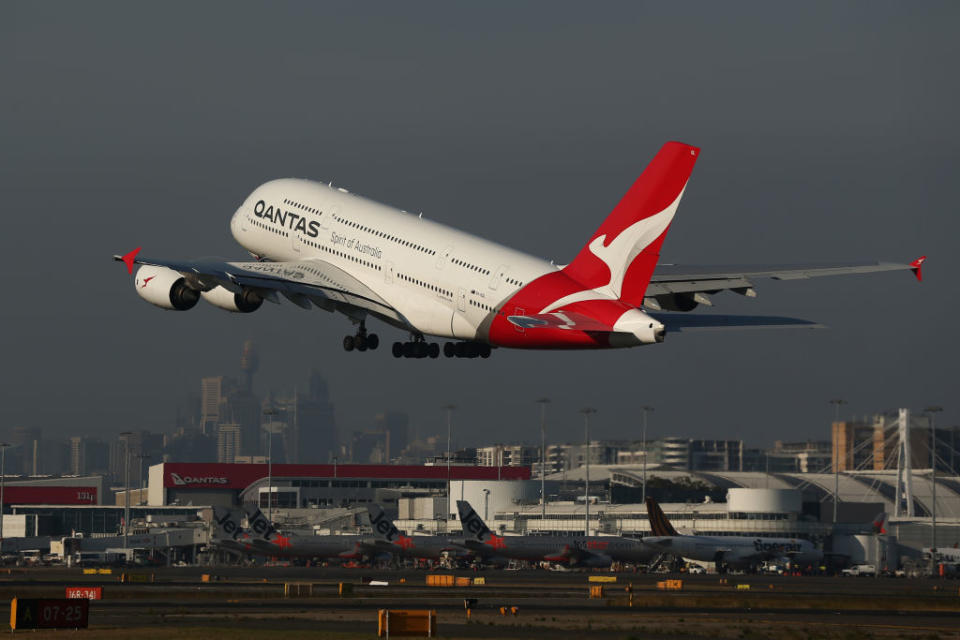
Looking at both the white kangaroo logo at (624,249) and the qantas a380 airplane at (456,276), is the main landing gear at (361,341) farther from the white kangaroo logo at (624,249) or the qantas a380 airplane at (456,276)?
the white kangaroo logo at (624,249)

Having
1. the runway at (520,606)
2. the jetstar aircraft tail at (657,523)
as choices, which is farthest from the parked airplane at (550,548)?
the runway at (520,606)

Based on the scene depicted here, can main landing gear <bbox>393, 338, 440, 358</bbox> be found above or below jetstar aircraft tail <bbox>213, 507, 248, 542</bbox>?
above

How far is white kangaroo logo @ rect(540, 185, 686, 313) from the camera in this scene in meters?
64.9

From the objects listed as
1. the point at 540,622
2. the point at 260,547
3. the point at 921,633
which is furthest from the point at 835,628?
the point at 260,547

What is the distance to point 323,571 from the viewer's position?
403 ft

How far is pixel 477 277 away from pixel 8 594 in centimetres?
3130

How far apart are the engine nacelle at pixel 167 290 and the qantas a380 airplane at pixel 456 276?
0.07m

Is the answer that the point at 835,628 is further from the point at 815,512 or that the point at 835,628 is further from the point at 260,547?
the point at 815,512

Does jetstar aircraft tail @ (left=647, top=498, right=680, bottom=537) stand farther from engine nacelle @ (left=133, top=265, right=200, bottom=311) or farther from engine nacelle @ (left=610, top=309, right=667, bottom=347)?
engine nacelle @ (left=610, top=309, right=667, bottom=347)

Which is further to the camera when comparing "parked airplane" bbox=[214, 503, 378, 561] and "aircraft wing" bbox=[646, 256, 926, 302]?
"parked airplane" bbox=[214, 503, 378, 561]

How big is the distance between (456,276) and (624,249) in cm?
930

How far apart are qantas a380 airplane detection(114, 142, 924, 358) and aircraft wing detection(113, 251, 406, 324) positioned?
8 centimetres

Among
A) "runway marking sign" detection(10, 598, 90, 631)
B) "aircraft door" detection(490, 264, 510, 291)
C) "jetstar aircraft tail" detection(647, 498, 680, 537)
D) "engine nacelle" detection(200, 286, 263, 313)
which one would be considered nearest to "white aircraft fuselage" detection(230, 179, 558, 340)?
"aircraft door" detection(490, 264, 510, 291)

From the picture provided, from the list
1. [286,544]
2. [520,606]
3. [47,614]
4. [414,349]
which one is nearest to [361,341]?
[414,349]
